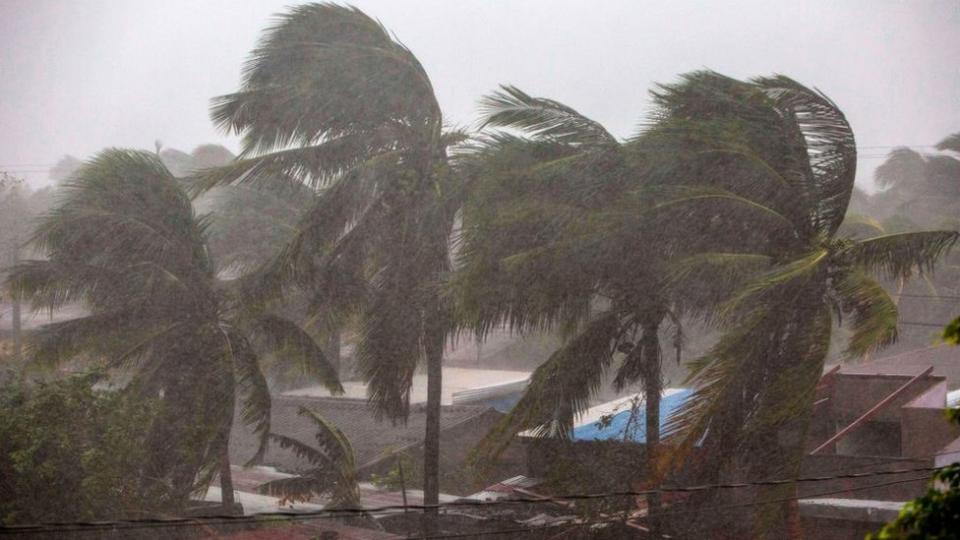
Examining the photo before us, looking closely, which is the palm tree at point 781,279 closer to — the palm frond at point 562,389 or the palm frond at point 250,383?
the palm frond at point 562,389

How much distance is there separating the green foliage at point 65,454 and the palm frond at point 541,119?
3.52m

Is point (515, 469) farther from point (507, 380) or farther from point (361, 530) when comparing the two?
point (507, 380)

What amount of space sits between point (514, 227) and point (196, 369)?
3.09 metres

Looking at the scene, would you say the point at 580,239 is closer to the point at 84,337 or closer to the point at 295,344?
the point at 295,344

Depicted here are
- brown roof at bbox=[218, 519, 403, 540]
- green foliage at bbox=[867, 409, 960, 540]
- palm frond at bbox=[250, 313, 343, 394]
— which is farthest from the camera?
palm frond at bbox=[250, 313, 343, 394]

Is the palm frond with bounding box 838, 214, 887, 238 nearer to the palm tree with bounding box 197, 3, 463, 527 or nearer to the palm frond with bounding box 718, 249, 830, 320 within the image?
the palm frond with bounding box 718, 249, 830, 320

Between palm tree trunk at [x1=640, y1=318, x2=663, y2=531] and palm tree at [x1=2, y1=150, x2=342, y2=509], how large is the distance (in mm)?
2634

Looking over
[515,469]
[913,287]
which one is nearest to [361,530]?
[515,469]

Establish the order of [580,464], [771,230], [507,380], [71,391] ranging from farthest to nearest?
1. [507,380]
2. [580,464]
3. [71,391]
4. [771,230]

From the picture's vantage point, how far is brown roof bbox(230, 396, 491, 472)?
8.81 metres

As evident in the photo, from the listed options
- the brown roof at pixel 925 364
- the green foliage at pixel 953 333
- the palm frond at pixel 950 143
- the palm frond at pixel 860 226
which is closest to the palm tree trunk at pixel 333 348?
the palm frond at pixel 860 226

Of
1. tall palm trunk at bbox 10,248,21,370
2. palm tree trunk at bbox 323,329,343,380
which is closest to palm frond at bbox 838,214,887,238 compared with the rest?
palm tree trunk at bbox 323,329,343,380

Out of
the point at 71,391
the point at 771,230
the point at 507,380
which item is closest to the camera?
the point at 771,230

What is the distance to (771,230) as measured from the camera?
609 cm
